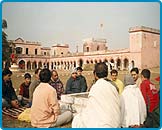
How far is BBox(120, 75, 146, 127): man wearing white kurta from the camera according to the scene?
3.29 meters

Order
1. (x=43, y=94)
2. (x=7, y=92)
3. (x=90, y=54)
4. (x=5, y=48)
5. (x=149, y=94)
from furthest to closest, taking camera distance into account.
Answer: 1. (x=90, y=54)
2. (x=7, y=92)
3. (x=5, y=48)
4. (x=149, y=94)
5. (x=43, y=94)

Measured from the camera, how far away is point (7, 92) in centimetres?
432

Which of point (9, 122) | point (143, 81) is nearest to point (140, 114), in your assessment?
point (143, 81)

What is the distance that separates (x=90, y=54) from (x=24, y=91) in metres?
1.97

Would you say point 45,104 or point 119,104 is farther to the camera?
point 45,104

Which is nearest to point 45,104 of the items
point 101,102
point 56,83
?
point 101,102

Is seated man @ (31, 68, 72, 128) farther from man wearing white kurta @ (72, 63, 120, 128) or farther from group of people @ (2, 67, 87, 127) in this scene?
man wearing white kurta @ (72, 63, 120, 128)

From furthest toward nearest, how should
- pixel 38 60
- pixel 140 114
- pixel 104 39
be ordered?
pixel 38 60
pixel 104 39
pixel 140 114

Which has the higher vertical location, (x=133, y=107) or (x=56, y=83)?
(x=56, y=83)

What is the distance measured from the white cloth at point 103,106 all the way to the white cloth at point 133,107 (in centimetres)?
48

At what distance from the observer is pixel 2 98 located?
4191 mm

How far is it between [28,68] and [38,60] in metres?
0.37

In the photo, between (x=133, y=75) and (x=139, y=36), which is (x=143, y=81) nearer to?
(x=133, y=75)

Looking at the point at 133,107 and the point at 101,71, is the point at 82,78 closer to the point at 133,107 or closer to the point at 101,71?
the point at 133,107
